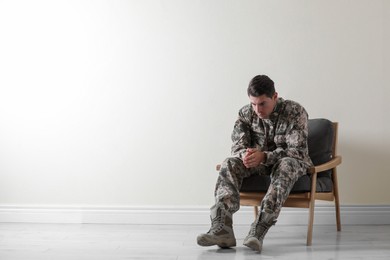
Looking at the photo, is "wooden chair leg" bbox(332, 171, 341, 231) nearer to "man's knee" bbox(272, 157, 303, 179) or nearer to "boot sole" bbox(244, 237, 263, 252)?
"man's knee" bbox(272, 157, 303, 179)

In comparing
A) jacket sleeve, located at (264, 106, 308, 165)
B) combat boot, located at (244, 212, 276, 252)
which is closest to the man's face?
jacket sleeve, located at (264, 106, 308, 165)

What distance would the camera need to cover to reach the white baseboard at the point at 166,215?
4.13 m

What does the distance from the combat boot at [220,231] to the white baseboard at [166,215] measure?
1053mm

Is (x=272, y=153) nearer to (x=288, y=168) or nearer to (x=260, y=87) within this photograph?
(x=288, y=168)

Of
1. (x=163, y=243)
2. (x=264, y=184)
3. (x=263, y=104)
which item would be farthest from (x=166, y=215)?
(x=263, y=104)

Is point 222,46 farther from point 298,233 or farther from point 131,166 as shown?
point 298,233

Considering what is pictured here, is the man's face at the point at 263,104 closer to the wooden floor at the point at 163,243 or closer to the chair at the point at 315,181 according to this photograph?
the chair at the point at 315,181

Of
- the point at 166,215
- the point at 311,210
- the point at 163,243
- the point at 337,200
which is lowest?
the point at 166,215

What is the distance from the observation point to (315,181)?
3373mm

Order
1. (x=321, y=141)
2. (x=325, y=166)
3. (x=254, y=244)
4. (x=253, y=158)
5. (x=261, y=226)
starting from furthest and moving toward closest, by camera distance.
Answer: (x=321, y=141) → (x=325, y=166) → (x=253, y=158) → (x=261, y=226) → (x=254, y=244)

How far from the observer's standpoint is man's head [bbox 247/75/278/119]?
3.34m

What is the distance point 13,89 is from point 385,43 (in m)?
2.66

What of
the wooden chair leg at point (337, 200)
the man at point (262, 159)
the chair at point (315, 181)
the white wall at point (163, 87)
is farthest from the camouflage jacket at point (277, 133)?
the white wall at point (163, 87)

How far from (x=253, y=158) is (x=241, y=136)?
27cm
